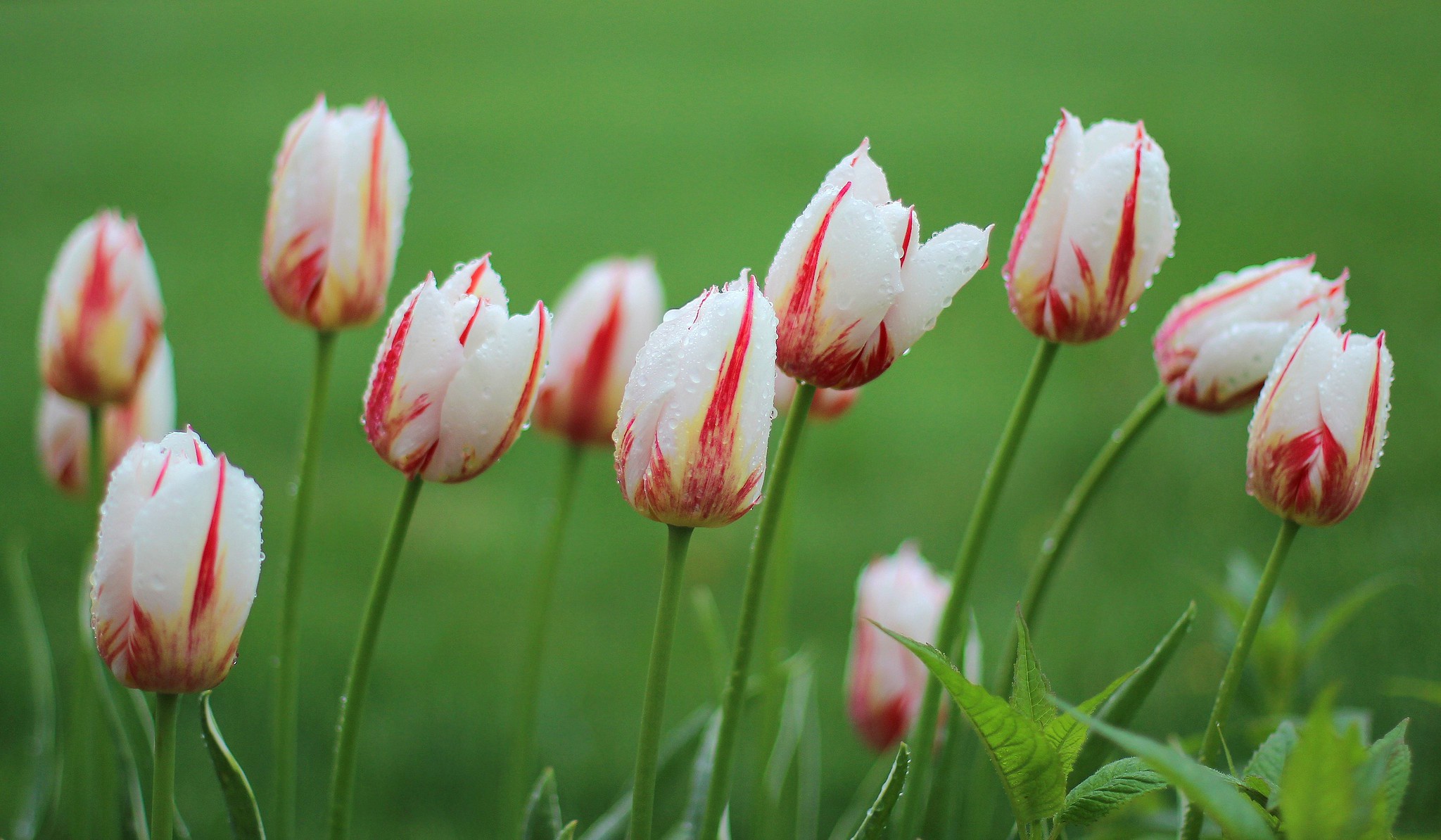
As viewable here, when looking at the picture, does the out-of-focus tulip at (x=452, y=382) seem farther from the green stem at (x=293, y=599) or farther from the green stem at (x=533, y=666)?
the green stem at (x=533, y=666)

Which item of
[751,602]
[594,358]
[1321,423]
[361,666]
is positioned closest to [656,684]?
[751,602]

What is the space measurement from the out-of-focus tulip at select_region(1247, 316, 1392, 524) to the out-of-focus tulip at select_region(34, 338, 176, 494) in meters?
0.96

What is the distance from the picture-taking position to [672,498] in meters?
0.69

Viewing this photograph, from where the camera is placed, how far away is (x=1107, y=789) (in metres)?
0.68

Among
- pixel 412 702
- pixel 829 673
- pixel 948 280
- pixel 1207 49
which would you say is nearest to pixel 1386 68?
pixel 1207 49

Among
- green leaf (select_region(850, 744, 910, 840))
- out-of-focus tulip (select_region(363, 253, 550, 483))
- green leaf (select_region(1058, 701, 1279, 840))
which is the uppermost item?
out-of-focus tulip (select_region(363, 253, 550, 483))

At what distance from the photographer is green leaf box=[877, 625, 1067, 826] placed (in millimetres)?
605

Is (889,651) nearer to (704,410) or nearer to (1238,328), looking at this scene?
(1238,328)

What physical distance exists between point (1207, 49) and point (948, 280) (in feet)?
18.3

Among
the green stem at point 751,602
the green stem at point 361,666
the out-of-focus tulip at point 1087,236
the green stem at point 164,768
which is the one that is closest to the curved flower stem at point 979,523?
the out-of-focus tulip at point 1087,236

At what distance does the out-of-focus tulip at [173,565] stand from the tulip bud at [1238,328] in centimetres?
64

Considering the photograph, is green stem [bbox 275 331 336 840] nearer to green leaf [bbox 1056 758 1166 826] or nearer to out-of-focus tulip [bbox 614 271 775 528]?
out-of-focus tulip [bbox 614 271 775 528]

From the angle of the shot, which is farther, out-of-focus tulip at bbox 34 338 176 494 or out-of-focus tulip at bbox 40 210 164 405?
out-of-focus tulip at bbox 34 338 176 494

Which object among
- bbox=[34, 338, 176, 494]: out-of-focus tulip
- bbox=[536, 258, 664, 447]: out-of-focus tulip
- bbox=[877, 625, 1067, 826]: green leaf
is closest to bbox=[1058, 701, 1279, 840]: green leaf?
bbox=[877, 625, 1067, 826]: green leaf
